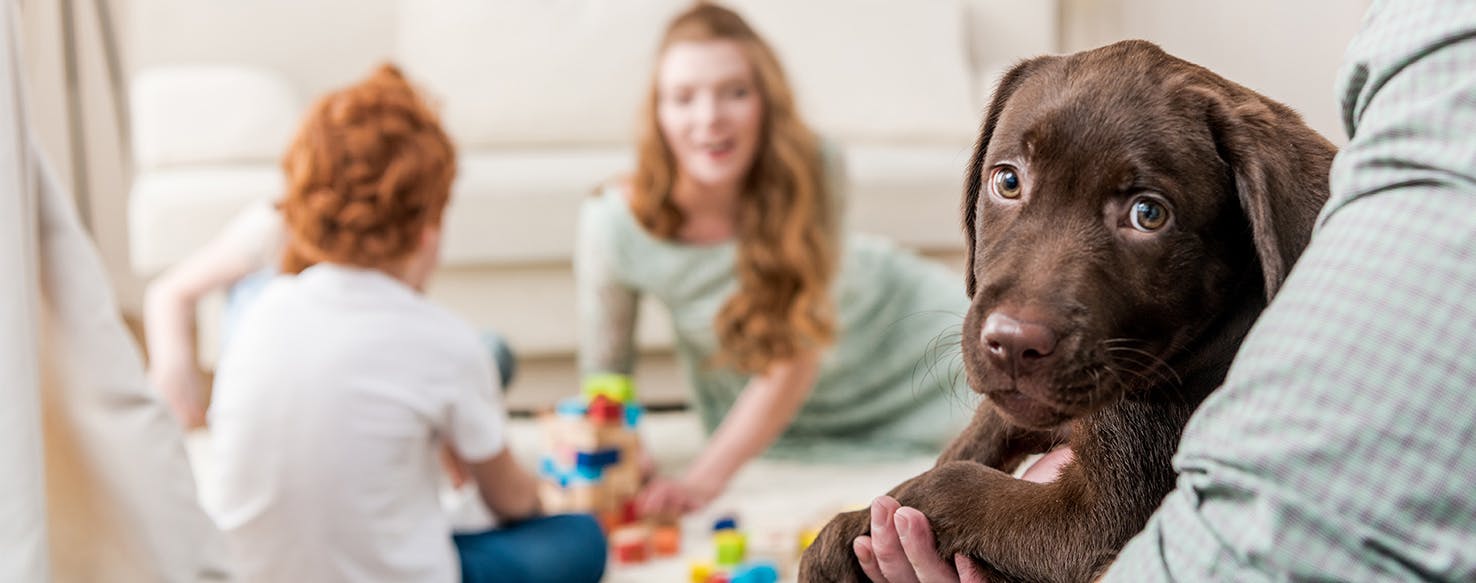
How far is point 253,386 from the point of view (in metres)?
1.77

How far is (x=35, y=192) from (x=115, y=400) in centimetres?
21

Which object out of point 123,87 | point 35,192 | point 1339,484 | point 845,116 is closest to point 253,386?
point 35,192

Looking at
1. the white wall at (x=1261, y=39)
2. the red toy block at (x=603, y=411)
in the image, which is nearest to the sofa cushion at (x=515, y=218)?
the red toy block at (x=603, y=411)

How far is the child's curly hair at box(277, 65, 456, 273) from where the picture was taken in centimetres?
185

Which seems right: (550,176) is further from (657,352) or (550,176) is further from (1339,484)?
(1339,484)

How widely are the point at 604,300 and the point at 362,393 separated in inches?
42.4

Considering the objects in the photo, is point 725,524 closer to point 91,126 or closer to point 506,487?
point 506,487

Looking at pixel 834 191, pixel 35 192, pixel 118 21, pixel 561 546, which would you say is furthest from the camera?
pixel 118 21

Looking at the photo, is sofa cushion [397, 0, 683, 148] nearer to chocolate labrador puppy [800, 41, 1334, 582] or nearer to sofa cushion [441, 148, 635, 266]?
sofa cushion [441, 148, 635, 266]

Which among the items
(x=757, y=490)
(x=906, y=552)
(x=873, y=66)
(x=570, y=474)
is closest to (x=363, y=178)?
(x=570, y=474)

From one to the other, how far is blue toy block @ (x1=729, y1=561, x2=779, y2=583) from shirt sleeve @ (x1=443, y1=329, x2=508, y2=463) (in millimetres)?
414

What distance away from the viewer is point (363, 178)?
73.8 inches

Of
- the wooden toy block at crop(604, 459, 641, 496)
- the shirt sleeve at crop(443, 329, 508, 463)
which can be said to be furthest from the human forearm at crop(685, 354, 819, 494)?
the shirt sleeve at crop(443, 329, 508, 463)

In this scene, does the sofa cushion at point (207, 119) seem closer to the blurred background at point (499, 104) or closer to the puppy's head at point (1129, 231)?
the blurred background at point (499, 104)
